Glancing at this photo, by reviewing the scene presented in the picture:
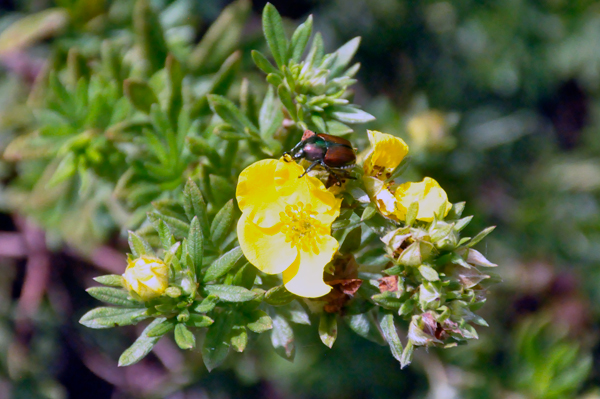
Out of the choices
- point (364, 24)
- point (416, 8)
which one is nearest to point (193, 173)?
point (364, 24)

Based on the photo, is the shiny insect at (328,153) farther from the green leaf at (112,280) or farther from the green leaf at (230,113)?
the green leaf at (112,280)

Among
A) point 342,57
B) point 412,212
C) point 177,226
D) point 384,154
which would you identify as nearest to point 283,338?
point 177,226

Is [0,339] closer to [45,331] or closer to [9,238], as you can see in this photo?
[45,331]

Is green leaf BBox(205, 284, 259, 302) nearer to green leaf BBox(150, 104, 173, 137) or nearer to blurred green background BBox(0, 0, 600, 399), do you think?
green leaf BBox(150, 104, 173, 137)

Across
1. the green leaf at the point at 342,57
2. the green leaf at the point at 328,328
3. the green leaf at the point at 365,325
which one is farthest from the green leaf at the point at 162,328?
the green leaf at the point at 342,57

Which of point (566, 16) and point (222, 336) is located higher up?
point (566, 16)

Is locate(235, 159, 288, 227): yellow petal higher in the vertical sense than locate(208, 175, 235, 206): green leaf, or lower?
higher

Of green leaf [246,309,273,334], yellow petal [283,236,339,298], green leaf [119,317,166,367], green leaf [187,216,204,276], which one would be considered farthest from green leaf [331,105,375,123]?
green leaf [119,317,166,367]

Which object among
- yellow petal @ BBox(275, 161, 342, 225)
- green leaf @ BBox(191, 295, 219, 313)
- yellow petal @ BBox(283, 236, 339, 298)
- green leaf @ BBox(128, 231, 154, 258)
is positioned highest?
yellow petal @ BBox(275, 161, 342, 225)
